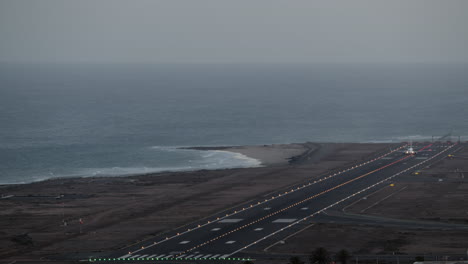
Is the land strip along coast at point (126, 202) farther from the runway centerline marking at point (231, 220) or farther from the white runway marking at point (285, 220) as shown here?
the white runway marking at point (285, 220)

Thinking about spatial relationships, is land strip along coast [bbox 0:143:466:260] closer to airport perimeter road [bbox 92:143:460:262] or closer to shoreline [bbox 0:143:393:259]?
shoreline [bbox 0:143:393:259]

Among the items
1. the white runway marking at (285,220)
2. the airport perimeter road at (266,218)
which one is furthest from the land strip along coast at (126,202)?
the white runway marking at (285,220)

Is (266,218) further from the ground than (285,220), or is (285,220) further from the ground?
(266,218)

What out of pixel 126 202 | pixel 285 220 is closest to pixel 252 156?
pixel 126 202

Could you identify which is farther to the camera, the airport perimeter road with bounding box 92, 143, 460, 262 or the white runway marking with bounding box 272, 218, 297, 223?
the white runway marking with bounding box 272, 218, 297, 223

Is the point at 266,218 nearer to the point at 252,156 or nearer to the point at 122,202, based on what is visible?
the point at 122,202

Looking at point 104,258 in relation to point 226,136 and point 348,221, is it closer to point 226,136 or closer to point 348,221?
point 348,221

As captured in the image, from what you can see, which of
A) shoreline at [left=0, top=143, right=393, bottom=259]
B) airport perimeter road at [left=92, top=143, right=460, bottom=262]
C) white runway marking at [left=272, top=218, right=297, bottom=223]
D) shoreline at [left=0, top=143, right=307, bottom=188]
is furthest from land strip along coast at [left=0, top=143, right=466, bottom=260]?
white runway marking at [left=272, top=218, right=297, bottom=223]

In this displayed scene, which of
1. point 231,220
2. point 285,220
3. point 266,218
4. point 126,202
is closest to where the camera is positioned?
point 285,220

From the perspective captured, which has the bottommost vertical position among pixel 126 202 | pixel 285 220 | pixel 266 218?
pixel 285 220
